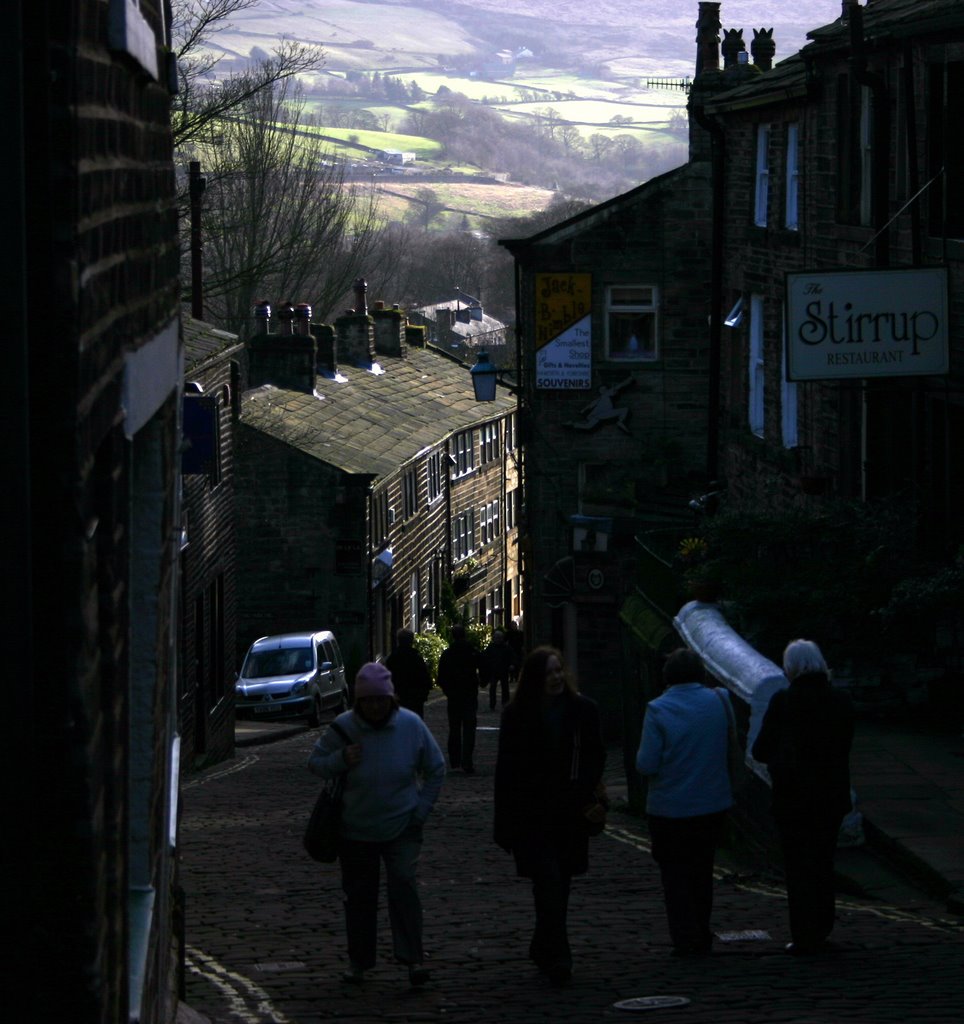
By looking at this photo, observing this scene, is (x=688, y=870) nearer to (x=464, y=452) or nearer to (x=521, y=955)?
(x=521, y=955)

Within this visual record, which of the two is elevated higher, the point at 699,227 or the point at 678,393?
the point at 699,227

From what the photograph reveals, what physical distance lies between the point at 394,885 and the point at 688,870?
4.72 ft

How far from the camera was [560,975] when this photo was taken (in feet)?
26.3

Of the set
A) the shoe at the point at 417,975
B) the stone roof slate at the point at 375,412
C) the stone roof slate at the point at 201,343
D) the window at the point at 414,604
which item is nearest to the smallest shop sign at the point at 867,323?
the stone roof slate at the point at 201,343

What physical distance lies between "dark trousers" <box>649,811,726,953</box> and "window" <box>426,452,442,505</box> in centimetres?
4419

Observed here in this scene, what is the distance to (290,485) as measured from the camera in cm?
4366

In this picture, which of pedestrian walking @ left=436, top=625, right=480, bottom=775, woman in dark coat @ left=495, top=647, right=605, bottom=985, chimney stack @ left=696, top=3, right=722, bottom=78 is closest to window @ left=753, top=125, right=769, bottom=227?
chimney stack @ left=696, top=3, right=722, bottom=78

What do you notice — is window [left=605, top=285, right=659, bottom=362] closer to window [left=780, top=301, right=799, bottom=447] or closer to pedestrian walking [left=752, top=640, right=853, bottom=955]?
window [left=780, top=301, right=799, bottom=447]

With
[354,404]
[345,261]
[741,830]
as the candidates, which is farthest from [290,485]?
[741,830]

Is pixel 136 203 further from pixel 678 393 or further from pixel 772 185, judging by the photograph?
pixel 678 393

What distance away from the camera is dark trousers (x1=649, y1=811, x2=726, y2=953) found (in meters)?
8.45

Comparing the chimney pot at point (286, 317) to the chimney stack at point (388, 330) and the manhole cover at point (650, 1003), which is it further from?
the manhole cover at point (650, 1003)

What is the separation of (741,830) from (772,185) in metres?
13.5

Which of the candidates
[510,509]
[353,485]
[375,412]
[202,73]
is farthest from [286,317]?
[510,509]
